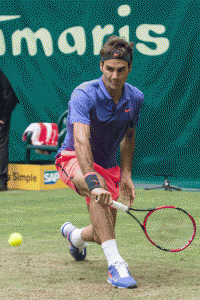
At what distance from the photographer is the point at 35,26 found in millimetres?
8336

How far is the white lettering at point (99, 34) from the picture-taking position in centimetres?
772

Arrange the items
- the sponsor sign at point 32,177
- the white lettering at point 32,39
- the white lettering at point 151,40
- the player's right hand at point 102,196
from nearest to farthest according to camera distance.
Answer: the player's right hand at point 102,196
the sponsor sign at point 32,177
the white lettering at point 151,40
the white lettering at point 32,39

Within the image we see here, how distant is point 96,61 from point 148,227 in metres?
4.84

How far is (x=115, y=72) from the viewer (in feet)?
9.54

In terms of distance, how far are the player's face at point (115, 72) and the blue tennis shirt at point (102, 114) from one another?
6 cm

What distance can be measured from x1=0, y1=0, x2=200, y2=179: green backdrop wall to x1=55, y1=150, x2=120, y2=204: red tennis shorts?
412 cm

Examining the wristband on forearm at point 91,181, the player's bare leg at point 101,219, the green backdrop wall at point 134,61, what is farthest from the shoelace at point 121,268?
the green backdrop wall at point 134,61

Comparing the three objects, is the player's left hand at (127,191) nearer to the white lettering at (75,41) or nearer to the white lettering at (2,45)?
the white lettering at (75,41)

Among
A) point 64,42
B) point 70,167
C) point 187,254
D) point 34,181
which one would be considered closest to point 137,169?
point 34,181

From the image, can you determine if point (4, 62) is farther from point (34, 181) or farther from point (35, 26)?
point (34, 181)

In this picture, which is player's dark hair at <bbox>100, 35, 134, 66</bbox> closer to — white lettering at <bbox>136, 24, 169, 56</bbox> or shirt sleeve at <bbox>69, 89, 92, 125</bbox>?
shirt sleeve at <bbox>69, 89, 92, 125</bbox>

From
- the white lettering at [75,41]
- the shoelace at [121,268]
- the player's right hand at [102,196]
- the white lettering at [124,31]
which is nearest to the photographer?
the player's right hand at [102,196]

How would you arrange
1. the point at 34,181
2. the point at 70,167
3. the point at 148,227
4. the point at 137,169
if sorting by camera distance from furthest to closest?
the point at 137,169
the point at 34,181
the point at 148,227
the point at 70,167

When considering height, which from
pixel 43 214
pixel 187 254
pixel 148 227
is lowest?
pixel 43 214
